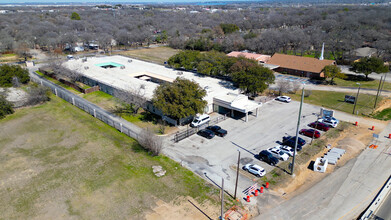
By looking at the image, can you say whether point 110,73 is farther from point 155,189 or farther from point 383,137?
point 383,137

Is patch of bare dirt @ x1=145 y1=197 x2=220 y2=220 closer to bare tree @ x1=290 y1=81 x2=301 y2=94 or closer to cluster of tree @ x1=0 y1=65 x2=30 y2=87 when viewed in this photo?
bare tree @ x1=290 y1=81 x2=301 y2=94

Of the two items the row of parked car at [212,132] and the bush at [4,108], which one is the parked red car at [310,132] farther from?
the bush at [4,108]

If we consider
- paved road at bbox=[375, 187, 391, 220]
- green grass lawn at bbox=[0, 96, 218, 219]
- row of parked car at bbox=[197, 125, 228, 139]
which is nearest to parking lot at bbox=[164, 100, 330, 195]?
row of parked car at bbox=[197, 125, 228, 139]

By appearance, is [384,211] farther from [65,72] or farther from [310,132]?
[65,72]

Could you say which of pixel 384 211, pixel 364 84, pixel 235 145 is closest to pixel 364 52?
pixel 364 84

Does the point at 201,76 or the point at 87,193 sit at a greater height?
the point at 201,76

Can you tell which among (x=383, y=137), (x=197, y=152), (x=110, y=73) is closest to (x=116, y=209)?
(x=197, y=152)

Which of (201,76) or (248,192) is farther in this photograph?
(201,76)
